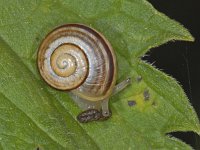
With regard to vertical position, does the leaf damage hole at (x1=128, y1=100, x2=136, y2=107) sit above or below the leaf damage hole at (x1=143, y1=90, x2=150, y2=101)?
below

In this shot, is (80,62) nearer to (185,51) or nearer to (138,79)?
(138,79)

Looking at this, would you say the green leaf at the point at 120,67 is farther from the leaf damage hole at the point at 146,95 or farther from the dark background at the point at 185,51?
the dark background at the point at 185,51

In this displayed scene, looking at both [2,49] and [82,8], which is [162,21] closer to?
[82,8]

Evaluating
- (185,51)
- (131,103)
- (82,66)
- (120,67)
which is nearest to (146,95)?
(131,103)

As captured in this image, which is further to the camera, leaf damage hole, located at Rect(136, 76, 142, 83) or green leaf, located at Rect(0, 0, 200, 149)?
leaf damage hole, located at Rect(136, 76, 142, 83)

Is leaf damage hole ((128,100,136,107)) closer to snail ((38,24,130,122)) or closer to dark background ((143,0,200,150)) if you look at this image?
snail ((38,24,130,122))

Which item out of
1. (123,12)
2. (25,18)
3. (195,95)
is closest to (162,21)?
(123,12)

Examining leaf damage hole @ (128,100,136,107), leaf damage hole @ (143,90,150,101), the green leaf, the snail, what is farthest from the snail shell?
leaf damage hole @ (143,90,150,101)

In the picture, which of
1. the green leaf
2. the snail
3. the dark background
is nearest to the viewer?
the green leaf
